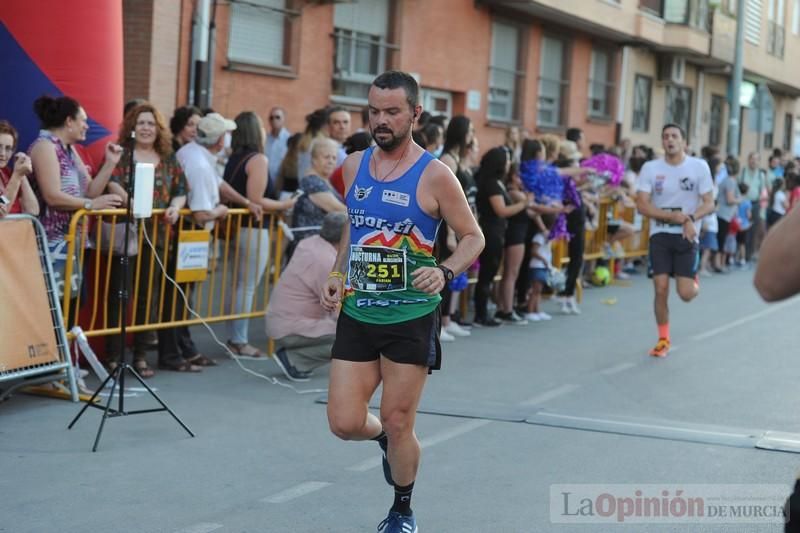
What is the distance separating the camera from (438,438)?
25.2ft

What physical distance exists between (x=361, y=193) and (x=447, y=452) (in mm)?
2418

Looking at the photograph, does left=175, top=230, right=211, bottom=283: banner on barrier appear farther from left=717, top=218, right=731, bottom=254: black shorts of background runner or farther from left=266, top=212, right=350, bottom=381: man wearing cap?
left=717, top=218, right=731, bottom=254: black shorts of background runner

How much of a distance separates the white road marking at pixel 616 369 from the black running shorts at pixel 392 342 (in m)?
5.31

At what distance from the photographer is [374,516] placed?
19.4 feet

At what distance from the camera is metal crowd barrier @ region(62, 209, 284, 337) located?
8828 millimetres

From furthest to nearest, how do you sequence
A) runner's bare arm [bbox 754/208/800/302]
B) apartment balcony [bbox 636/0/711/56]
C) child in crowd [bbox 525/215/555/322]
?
apartment balcony [bbox 636/0/711/56] → child in crowd [bbox 525/215/555/322] → runner's bare arm [bbox 754/208/800/302]

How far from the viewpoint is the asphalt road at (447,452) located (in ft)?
19.4

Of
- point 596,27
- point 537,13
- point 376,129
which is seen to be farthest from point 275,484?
point 596,27

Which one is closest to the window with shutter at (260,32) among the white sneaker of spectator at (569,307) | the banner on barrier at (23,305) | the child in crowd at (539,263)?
the child in crowd at (539,263)

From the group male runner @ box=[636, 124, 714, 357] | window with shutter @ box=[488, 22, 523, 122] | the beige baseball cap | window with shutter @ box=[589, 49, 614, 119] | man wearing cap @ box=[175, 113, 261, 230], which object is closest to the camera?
man wearing cap @ box=[175, 113, 261, 230]

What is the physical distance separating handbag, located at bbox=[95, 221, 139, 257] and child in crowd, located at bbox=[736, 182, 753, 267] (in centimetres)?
1539

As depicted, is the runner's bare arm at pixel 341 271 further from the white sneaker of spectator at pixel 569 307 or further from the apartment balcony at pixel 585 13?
the apartment balcony at pixel 585 13

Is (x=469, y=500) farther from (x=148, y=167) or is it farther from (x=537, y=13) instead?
(x=537, y=13)

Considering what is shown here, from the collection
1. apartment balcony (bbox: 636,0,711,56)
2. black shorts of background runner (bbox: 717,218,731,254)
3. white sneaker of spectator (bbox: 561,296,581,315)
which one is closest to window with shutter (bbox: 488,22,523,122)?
black shorts of background runner (bbox: 717,218,731,254)
